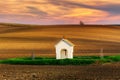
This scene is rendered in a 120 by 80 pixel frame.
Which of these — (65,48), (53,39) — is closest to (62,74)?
(65,48)

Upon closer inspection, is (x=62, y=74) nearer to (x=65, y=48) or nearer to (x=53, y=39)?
(x=65, y=48)

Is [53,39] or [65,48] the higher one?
[53,39]

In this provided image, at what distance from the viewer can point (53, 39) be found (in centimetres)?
8469

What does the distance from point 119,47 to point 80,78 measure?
46515 mm

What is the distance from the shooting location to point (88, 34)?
305 feet

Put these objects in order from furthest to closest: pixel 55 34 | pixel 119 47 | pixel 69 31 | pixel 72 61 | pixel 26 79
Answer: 1. pixel 69 31
2. pixel 55 34
3. pixel 119 47
4. pixel 72 61
5. pixel 26 79

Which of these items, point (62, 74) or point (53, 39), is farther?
point (53, 39)

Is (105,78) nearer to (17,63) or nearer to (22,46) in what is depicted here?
(17,63)

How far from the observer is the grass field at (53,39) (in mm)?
69938

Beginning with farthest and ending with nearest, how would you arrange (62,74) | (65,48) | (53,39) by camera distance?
(53,39) < (65,48) < (62,74)

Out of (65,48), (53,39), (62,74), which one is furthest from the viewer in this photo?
(53,39)

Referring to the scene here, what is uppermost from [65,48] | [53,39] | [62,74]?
[53,39]

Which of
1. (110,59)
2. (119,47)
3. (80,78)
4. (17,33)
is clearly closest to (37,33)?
(17,33)

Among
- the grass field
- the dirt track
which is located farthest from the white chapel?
the dirt track
